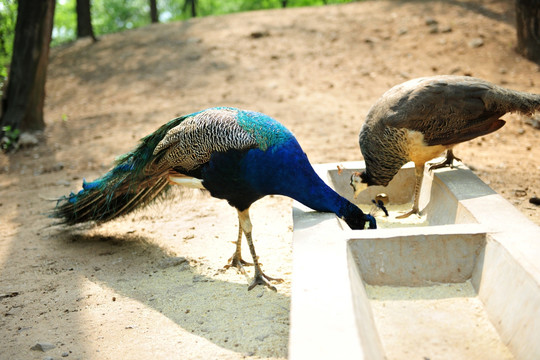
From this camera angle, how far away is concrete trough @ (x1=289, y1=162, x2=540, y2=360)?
2299 mm

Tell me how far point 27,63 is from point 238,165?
19.3 feet

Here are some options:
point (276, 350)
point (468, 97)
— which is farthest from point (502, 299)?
point (468, 97)

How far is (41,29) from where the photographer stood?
7820 millimetres

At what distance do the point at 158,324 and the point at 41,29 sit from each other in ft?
20.7

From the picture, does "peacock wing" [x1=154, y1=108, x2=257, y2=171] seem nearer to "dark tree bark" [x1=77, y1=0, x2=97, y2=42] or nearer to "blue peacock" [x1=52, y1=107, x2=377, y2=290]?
"blue peacock" [x1=52, y1=107, x2=377, y2=290]

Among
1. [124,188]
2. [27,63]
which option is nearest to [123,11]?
[27,63]

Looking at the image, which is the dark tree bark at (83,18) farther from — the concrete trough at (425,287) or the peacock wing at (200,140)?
the concrete trough at (425,287)

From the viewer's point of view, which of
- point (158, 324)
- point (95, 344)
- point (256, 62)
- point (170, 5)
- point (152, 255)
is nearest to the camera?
point (95, 344)

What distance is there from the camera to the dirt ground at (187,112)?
10.5 ft

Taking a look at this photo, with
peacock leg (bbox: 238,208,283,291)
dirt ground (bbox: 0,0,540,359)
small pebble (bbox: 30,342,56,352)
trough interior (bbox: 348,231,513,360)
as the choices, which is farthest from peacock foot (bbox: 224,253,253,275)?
small pebble (bbox: 30,342,56,352)

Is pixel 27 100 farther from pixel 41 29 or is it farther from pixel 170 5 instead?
pixel 170 5

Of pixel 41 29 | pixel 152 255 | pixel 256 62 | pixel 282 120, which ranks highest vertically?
pixel 41 29

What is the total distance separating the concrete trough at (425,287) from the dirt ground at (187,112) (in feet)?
1.82

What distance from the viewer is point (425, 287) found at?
9.89 feet
